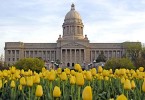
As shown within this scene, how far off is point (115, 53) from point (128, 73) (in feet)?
353

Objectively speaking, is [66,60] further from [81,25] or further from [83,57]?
[81,25]

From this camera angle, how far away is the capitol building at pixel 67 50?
112875 millimetres

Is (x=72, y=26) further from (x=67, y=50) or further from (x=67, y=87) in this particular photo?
(x=67, y=87)

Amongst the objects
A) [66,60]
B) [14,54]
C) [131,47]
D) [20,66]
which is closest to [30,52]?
[14,54]

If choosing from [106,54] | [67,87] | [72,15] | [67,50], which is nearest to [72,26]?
[72,15]

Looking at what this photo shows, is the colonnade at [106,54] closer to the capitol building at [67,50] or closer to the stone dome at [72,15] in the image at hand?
the capitol building at [67,50]

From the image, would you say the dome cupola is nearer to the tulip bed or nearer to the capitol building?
the capitol building

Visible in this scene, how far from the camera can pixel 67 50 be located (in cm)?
11331

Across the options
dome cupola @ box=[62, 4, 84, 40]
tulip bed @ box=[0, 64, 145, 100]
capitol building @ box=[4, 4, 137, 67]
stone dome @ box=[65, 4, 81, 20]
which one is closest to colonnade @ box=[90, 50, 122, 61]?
capitol building @ box=[4, 4, 137, 67]

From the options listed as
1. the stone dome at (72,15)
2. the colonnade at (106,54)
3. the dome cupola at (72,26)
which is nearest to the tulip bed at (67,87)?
the colonnade at (106,54)

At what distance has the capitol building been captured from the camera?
112875 millimetres

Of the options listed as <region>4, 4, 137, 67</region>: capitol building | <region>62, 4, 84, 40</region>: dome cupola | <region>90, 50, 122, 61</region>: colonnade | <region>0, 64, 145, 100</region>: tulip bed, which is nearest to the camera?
<region>0, 64, 145, 100</region>: tulip bed

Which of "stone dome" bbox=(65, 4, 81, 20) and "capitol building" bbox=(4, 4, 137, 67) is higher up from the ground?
"stone dome" bbox=(65, 4, 81, 20)

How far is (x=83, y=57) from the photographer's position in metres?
114
